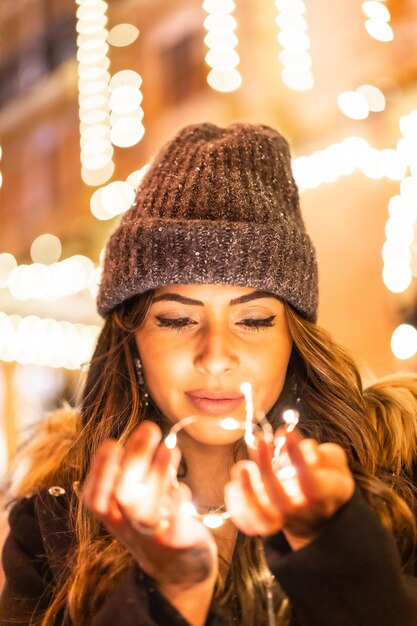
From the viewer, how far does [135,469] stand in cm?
87

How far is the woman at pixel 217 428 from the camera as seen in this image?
100cm

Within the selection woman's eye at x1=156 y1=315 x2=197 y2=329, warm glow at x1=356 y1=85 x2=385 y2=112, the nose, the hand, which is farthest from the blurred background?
the hand

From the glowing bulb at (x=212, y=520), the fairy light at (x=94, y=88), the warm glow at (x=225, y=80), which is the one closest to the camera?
the glowing bulb at (x=212, y=520)

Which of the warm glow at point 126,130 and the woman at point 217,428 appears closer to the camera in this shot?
the woman at point 217,428

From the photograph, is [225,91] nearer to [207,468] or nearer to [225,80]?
[225,80]

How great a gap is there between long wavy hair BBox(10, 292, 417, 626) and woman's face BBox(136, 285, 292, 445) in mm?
65

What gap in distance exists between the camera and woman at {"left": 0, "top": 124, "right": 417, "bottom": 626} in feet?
3.27

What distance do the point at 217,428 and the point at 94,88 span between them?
3.84 m

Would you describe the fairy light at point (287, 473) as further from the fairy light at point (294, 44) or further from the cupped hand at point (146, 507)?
the fairy light at point (294, 44)

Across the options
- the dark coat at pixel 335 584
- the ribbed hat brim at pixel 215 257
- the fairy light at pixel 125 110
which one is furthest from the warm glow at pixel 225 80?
the dark coat at pixel 335 584

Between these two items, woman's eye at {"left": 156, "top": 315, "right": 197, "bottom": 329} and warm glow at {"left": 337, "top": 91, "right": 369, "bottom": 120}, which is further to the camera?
warm glow at {"left": 337, "top": 91, "right": 369, "bottom": 120}

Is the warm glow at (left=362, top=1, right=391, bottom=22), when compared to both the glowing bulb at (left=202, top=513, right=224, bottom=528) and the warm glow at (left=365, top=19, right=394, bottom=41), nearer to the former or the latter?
the warm glow at (left=365, top=19, right=394, bottom=41)

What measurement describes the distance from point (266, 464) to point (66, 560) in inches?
26.8

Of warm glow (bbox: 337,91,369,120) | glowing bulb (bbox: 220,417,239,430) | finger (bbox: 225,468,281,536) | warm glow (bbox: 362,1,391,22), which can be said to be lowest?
finger (bbox: 225,468,281,536)
